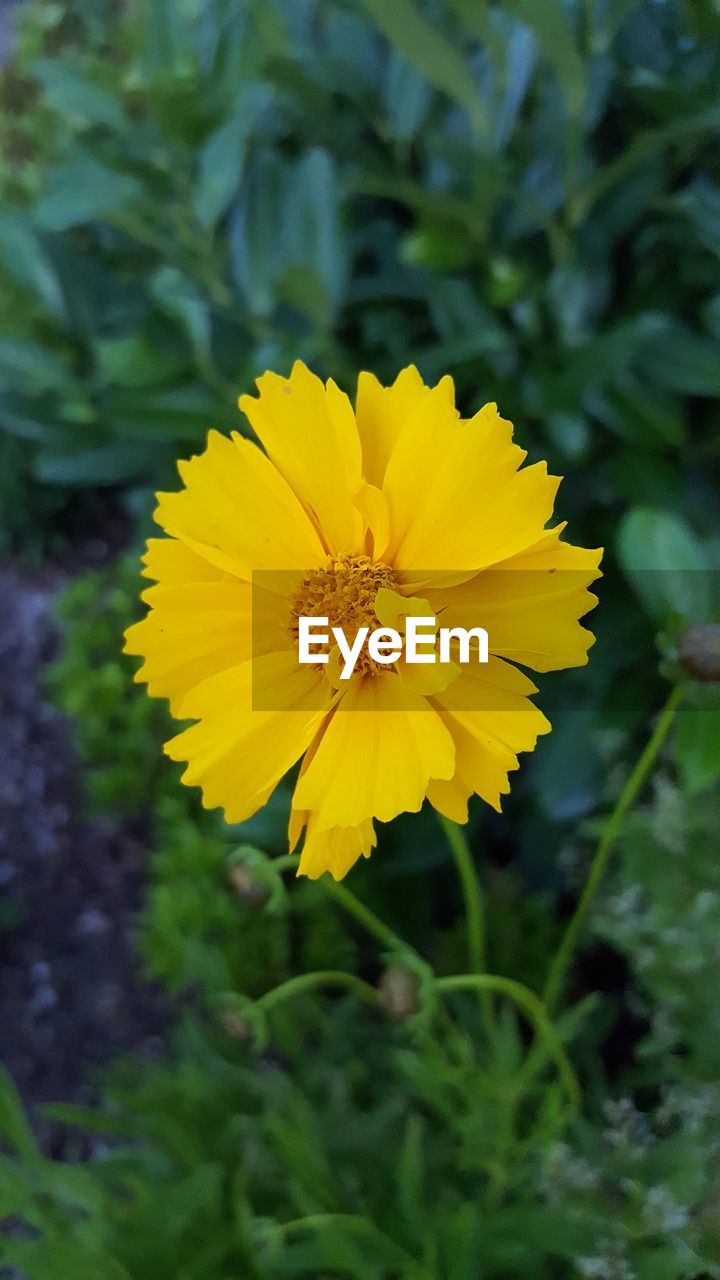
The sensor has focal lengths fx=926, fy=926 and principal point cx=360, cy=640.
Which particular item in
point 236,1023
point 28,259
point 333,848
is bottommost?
point 236,1023

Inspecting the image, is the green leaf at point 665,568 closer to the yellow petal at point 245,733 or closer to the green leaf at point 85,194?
the yellow petal at point 245,733

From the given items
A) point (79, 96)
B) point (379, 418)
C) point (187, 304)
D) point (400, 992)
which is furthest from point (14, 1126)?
point (79, 96)

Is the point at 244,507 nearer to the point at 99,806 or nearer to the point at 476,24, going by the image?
the point at 476,24

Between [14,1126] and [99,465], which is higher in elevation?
[99,465]

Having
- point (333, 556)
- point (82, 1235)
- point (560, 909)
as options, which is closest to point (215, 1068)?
point (82, 1235)

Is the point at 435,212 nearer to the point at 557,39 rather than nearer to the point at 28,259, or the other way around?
the point at 557,39

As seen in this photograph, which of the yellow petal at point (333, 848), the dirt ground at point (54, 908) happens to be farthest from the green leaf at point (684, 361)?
the dirt ground at point (54, 908)
